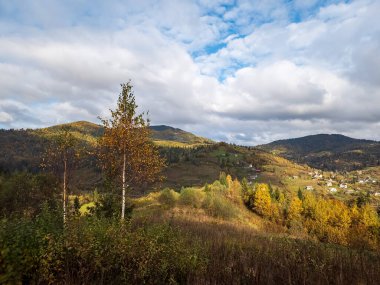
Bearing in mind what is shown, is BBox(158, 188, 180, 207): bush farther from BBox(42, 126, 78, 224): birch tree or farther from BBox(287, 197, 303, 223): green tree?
BBox(287, 197, 303, 223): green tree

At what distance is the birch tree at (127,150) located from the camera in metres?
20.9

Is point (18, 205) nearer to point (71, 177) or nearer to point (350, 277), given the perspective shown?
point (71, 177)

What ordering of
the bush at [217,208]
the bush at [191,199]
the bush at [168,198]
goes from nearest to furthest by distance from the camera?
the bush at [217,208], the bush at [168,198], the bush at [191,199]

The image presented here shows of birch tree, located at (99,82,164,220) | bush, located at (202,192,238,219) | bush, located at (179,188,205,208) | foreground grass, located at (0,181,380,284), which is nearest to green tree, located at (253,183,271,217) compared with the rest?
bush, located at (202,192,238,219)

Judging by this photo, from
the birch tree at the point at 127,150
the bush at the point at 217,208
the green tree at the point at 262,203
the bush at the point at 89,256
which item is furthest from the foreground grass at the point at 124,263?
the green tree at the point at 262,203

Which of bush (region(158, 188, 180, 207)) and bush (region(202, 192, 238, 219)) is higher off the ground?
bush (region(158, 188, 180, 207))

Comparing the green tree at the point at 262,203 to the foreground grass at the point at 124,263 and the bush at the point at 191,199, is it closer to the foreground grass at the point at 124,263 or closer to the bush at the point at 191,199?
the bush at the point at 191,199

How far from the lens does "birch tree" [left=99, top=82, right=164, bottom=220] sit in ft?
68.5

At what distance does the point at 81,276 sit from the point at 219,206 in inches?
2331

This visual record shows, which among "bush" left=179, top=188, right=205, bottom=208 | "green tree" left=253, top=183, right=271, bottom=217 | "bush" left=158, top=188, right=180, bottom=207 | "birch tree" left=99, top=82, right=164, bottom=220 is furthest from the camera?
"green tree" left=253, top=183, right=271, bottom=217

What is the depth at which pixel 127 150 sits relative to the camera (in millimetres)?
21047

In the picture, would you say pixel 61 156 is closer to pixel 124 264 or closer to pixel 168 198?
pixel 124 264

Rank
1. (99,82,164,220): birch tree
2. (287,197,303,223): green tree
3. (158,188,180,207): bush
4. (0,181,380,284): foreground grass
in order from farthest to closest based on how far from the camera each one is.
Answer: (287,197,303,223): green tree → (158,188,180,207): bush → (99,82,164,220): birch tree → (0,181,380,284): foreground grass

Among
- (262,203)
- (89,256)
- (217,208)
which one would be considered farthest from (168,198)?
(89,256)
